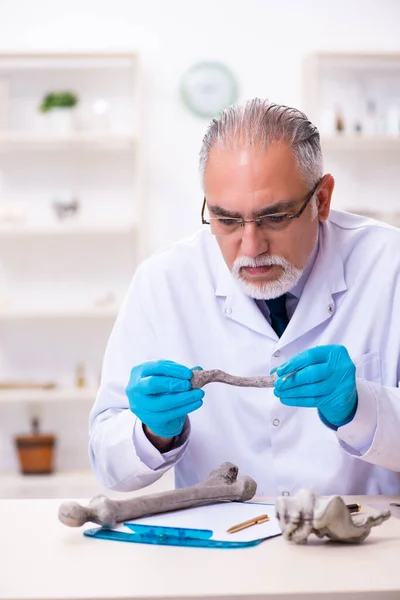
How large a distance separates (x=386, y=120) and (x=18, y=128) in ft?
6.49

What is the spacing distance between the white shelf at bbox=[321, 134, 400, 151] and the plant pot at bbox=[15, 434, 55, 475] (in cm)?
212

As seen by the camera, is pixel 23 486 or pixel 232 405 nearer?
pixel 232 405

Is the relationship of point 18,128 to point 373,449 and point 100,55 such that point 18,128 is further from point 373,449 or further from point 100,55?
point 373,449

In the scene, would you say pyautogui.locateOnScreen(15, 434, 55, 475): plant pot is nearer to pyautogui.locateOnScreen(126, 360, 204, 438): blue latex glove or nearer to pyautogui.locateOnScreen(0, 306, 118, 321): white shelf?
pyautogui.locateOnScreen(0, 306, 118, 321): white shelf

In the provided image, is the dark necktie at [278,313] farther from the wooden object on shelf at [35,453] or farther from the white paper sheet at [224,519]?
the wooden object on shelf at [35,453]

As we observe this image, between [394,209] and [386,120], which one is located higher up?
[386,120]

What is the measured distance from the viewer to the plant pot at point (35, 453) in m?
4.56

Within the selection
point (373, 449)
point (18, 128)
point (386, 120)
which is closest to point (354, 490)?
point (373, 449)

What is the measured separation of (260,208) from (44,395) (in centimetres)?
311

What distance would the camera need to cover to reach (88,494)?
4305 mm

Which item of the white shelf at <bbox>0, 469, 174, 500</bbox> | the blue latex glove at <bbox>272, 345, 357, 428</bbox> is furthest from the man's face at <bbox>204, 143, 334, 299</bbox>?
the white shelf at <bbox>0, 469, 174, 500</bbox>

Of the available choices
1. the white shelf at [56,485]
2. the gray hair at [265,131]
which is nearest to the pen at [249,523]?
the gray hair at [265,131]

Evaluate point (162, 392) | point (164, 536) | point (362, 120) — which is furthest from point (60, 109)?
point (164, 536)

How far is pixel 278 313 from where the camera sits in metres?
1.81
